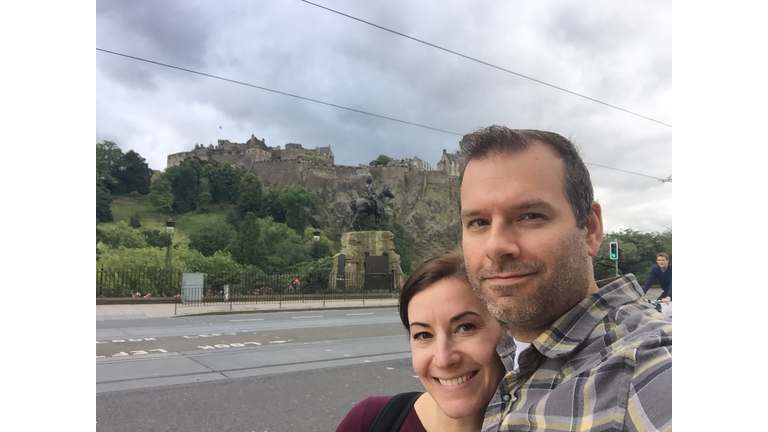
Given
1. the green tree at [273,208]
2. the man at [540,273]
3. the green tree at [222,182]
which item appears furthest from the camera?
the green tree at [222,182]

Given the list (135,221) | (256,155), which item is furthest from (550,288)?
(256,155)

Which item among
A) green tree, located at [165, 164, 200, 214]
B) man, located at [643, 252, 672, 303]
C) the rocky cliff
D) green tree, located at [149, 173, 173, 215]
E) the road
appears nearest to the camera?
the road

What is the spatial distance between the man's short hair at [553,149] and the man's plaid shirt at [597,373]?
0.15 meters

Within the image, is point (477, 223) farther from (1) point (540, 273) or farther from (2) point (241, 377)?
(2) point (241, 377)

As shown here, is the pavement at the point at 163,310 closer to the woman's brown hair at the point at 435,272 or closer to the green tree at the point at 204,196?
the woman's brown hair at the point at 435,272

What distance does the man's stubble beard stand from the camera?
81 cm

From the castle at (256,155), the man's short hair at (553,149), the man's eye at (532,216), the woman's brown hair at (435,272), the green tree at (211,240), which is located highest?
the castle at (256,155)

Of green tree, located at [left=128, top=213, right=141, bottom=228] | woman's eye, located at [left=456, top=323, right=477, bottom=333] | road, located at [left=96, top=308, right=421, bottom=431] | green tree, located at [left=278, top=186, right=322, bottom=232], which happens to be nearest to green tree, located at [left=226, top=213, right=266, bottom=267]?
green tree, located at [left=128, top=213, right=141, bottom=228]

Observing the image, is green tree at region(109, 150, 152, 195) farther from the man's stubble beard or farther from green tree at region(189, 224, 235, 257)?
the man's stubble beard

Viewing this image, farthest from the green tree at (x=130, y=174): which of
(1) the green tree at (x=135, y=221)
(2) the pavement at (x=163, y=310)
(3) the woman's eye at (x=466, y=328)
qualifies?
(3) the woman's eye at (x=466, y=328)

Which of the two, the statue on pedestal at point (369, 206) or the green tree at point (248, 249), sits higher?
the statue on pedestal at point (369, 206)

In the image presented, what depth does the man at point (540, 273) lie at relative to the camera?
75cm

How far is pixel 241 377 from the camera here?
4.25 m

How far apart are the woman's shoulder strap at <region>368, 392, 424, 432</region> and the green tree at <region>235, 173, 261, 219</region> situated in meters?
37.7
